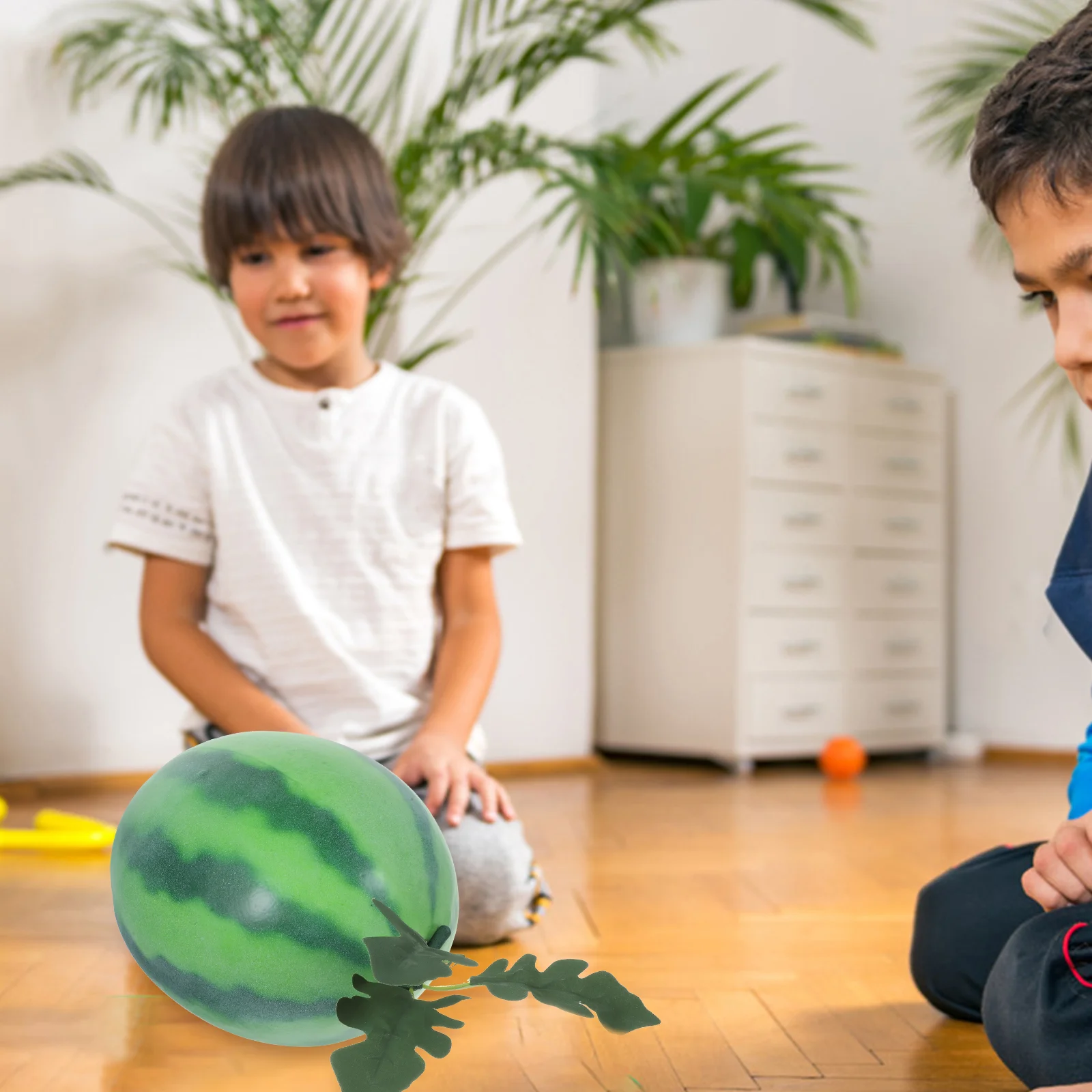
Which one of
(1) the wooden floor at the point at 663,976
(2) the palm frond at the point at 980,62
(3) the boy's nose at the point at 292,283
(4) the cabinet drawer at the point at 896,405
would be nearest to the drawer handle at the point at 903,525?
(4) the cabinet drawer at the point at 896,405

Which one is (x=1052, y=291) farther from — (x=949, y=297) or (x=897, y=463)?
(x=949, y=297)

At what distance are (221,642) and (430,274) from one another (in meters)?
1.49

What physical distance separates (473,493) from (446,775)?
349mm

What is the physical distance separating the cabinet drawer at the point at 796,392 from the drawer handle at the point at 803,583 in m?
0.36

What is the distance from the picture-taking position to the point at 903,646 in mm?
3424

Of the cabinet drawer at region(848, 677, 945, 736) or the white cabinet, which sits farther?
the cabinet drawer at region(848, 677, 945, 736)

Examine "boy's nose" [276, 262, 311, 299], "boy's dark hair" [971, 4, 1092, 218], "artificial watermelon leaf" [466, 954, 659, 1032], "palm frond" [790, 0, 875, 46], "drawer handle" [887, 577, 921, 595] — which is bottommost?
"drawer handle" [887, 577, 921, 595]

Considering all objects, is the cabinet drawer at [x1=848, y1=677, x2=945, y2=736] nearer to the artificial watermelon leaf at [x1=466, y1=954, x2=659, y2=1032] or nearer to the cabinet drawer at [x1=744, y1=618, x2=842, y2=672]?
the cabinet drawer at [x1=744, y1=618, x2=842, y2=672]

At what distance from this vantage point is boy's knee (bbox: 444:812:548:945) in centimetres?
131

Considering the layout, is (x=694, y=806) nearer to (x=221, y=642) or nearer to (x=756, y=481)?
(x=756, y=481)

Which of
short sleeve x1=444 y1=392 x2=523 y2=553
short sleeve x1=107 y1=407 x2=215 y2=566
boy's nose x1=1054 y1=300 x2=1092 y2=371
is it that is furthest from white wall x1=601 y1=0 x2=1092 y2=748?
boy's nose x1=1054 y1=300 x2=1092 y2=371

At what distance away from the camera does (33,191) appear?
2.49m

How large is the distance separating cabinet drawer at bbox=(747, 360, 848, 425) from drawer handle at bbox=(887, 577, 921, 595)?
423 millimetres

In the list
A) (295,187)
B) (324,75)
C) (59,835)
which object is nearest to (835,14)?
(324,75)
